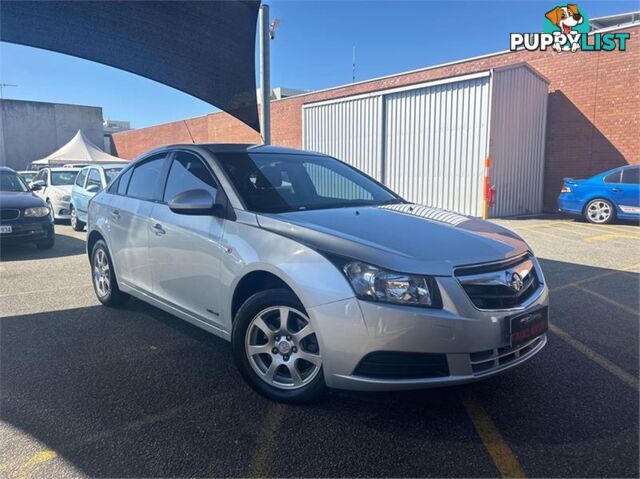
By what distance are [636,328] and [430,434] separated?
9.37 ft

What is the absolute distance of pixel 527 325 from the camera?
9.09 feet

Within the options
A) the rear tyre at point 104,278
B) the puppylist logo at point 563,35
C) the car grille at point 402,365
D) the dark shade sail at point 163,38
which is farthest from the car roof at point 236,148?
the puppylist logo at point 563,35

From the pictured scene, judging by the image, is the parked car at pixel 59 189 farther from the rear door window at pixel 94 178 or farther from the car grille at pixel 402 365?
the car grille at pixel 402 365

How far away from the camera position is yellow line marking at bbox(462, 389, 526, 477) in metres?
2.34

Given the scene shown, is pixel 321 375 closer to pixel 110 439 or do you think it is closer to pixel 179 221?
pixel 110 439

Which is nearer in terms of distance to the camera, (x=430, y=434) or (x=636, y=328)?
(x=430, y=434)

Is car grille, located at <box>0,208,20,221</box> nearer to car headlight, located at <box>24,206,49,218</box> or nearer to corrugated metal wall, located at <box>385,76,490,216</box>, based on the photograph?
car headlight, located at <box>24,206,49,218</box>

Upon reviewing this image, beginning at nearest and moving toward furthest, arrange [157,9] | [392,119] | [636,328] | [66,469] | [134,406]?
[66,469] < [134,406] < [636,328] < [157,9] < [392,119]

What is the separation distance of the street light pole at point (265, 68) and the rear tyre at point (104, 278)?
440 centimetres

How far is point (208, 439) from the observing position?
8.53 ft

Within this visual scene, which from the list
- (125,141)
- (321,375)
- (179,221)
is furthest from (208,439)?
(125,141)

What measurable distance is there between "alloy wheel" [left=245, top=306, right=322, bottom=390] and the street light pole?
6.31 metres

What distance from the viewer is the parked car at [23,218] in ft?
27.6

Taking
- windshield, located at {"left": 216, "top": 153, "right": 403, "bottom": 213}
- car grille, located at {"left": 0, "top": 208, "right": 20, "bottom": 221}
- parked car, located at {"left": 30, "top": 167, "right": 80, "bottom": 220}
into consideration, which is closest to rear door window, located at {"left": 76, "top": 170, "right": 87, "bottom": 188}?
parked car, located at {"left": 30, "top": 167, "right": 80, "bottom": 220}
